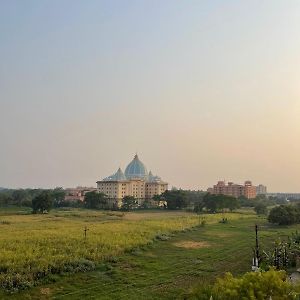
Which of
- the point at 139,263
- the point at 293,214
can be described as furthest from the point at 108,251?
the point at 293,214

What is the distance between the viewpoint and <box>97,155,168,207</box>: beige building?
14362 centimetres

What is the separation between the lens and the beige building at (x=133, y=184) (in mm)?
143625

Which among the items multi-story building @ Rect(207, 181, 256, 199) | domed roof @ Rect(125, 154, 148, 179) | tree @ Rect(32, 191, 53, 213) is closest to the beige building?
domed roof @ Rect(125, 154, 148, 179)

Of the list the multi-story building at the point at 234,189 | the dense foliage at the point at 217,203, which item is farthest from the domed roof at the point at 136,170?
the dense foliage at the point at 217,203

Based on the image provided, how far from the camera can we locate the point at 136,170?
166625mm

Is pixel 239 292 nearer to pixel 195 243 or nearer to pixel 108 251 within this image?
pixel 108 251

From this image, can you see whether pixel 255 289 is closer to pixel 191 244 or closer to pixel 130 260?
pixel 130 260

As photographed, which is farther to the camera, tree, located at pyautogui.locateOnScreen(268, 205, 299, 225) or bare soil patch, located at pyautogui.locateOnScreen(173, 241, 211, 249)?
tree, located at pyautogui.locateOnScreen(268, 205, 299, 225)

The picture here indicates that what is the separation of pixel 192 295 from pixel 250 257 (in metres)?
17.3

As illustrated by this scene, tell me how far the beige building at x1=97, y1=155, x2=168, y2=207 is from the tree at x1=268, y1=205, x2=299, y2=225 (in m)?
77.8

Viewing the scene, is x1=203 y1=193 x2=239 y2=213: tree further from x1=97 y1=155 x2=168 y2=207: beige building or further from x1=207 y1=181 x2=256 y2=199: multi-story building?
x1=207 y1=181 x2=256 y2=199: multi-story building

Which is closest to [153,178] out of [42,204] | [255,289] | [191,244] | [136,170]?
[136,170]

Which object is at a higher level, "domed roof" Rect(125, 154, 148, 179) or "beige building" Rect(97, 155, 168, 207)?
"domed roof" Rect(125, 154, 148, 179)

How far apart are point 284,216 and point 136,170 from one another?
111468 mm
